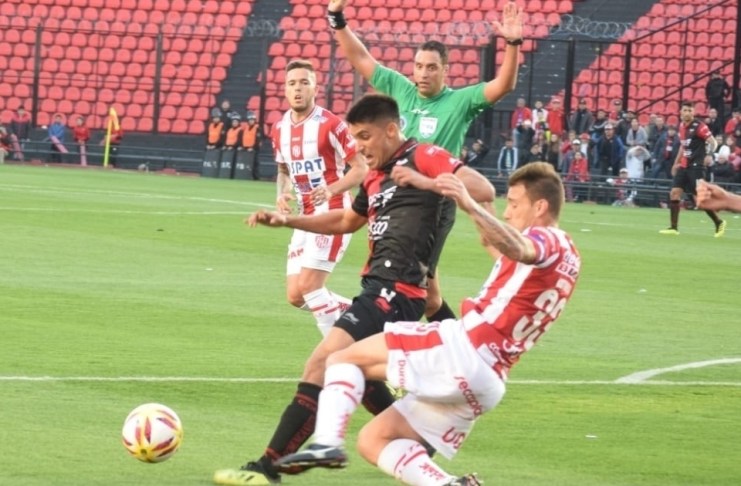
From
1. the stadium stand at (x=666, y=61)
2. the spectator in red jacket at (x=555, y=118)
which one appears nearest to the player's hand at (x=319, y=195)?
the spectator in red jacket at (x=555, y=118)

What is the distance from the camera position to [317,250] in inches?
444

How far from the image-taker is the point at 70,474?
7.39m

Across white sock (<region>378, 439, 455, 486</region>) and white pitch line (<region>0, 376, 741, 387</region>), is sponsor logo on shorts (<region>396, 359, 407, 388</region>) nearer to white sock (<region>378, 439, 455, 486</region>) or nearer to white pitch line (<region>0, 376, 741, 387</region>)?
white sock (<region>378, 439, 455, 486</region>)

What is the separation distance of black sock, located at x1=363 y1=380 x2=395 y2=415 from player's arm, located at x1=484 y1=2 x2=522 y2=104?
2.62 metres

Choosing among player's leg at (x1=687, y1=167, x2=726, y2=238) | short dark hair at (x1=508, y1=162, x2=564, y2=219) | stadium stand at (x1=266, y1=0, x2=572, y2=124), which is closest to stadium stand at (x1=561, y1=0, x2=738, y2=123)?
stadium stand at (x1=266, y1=0, x2=572, y2=124)

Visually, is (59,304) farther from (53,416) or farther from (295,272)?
(53,416)

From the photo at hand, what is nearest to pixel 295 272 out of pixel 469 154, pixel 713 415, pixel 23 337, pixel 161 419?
pixel 23 337

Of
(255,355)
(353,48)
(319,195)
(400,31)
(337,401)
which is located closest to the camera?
(337,401)

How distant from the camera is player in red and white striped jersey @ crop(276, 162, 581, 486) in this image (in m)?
6.50

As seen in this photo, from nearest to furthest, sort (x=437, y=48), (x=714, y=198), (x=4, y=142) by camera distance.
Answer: (x=714, y=198) < (x=437, y=48) < (x=4, y=142)

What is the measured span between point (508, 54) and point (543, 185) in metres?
3.43

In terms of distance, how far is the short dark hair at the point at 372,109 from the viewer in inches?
290

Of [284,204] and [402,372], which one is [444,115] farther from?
[402,372]

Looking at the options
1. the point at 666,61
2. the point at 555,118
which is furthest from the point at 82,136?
the point at 666,61
